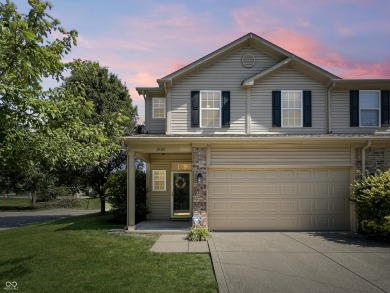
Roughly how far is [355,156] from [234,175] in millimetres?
4830

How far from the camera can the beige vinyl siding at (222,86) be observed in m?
15.4

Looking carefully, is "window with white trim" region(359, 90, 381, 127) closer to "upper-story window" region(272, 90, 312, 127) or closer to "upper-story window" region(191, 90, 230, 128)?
"upper-story window" region(272, 90, 312, 127)

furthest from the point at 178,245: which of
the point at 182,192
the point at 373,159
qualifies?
the point at 373,159

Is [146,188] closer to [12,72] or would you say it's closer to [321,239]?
[321,239]

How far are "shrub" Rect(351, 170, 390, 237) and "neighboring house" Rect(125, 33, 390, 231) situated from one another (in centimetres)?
95

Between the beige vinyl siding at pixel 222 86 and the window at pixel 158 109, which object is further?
the window at pixel 158 109

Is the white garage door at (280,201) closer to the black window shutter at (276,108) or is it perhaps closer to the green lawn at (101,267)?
the black window shutter at (276,108)

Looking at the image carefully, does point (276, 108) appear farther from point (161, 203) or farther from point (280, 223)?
point (161, 203)

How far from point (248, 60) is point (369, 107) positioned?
19.4ft

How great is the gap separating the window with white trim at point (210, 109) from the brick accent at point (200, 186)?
2221mm

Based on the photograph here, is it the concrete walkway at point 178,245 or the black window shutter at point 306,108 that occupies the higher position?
Answer: the black window shutter at point 306,108

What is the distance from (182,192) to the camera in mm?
16969

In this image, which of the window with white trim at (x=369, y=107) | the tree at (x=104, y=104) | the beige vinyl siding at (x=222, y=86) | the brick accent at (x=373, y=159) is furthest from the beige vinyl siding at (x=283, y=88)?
the tree at (x=104, y=104)

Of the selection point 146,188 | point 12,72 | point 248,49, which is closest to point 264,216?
point 146,188
